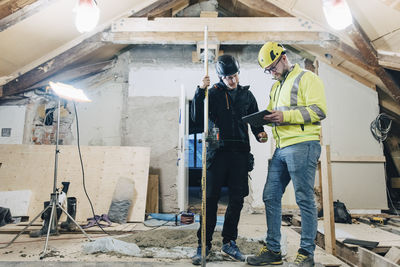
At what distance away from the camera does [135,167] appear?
375 centimetres

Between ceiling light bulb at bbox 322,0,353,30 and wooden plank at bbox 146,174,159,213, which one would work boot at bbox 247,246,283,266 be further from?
wooden plank at bbox 146,174,159,213

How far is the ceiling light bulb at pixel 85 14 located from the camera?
2.59 metres

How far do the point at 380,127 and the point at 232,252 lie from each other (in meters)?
3.60

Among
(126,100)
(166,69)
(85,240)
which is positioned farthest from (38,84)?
(85,240)

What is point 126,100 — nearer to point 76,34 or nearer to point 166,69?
point 166,69

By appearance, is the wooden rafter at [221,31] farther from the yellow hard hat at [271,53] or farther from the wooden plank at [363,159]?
the yellow hard hat at [271,53]

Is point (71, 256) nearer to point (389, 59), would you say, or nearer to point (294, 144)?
point (294, 144)

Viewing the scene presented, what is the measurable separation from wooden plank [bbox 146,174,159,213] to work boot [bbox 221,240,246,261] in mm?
2187

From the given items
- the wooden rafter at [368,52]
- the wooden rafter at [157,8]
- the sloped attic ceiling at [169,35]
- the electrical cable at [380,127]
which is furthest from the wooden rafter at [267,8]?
the electrical cable at [380,127]

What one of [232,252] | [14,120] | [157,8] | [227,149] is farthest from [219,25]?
[14,120]

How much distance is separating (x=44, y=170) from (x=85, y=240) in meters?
1.59

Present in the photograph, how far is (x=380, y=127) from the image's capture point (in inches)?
165

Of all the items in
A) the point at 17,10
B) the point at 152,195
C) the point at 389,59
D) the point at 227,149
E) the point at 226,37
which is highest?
the point at 226,37

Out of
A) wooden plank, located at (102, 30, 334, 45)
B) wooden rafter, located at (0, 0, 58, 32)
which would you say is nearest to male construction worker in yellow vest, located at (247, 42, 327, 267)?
wooden plank, located at (102, 30, 334, 45)
